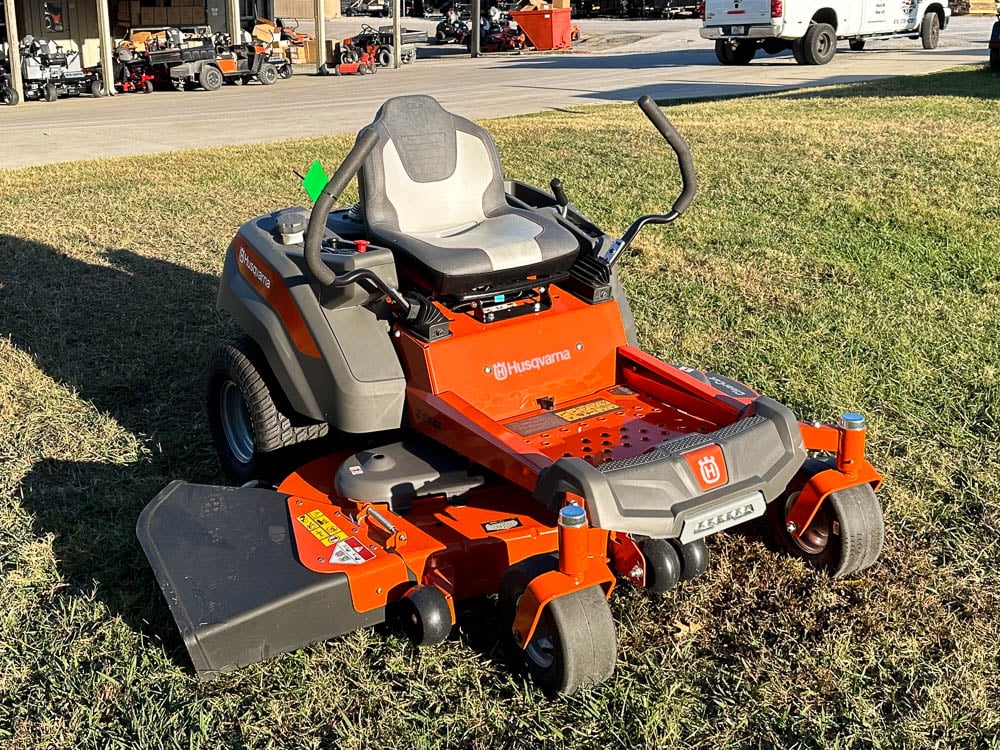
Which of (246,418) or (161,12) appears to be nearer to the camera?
(246,418)

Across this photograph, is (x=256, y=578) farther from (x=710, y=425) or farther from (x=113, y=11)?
(x=113, y=11)

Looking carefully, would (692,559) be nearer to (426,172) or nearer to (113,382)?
(426,172)

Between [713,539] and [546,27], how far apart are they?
29.0 metres

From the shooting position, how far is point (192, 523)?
338 centimetres

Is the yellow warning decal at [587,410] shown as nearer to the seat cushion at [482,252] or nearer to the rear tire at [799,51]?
the seat cushion at [482,252]

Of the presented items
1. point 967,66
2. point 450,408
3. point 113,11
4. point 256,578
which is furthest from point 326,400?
point 113,11

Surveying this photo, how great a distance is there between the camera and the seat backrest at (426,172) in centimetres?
401

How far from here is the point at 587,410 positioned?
3826 millimetres

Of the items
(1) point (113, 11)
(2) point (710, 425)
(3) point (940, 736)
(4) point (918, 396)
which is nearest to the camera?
(3) point (940, 736)

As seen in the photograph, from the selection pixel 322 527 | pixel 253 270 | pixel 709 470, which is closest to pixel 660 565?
pixel 709 470

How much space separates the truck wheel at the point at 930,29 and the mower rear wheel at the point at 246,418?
23.3 meters

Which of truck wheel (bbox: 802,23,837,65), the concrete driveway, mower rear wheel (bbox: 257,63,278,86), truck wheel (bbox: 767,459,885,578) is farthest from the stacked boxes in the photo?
truck wheel (bbox: 767,459,885,578)

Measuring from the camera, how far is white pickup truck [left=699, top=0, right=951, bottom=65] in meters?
20.3

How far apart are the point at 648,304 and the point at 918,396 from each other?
5.62 feet
